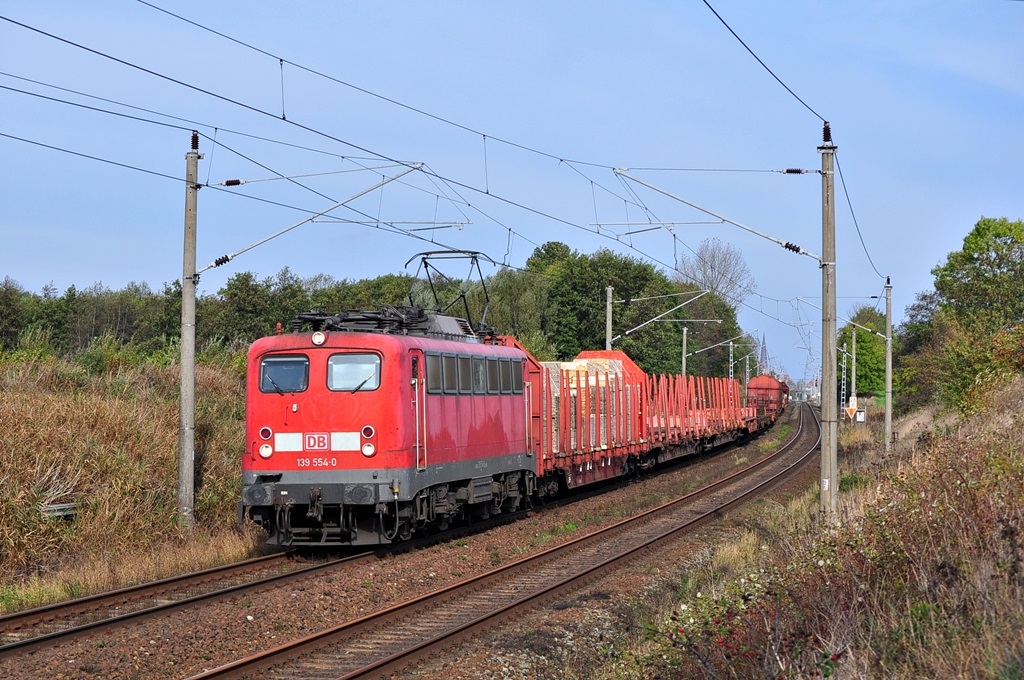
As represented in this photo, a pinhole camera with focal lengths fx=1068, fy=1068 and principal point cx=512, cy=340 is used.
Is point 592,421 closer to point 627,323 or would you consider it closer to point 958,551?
point 958,551

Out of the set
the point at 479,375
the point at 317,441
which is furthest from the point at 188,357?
the point at 479,375

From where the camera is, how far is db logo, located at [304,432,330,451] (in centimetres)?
1509

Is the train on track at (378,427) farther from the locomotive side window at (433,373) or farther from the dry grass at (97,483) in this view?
the dry grass at (97,483)

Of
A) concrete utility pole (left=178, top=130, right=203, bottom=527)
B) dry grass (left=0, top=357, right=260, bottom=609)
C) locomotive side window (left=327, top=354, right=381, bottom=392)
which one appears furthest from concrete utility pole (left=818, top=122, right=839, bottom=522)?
concrete utility pole (left=178, top=130, right=203, bottom=527)

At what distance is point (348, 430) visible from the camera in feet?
49.4

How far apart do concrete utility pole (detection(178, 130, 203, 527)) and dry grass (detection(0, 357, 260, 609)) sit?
2.00ft

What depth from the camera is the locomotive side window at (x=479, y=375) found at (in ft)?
59.3

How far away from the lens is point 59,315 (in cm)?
5312

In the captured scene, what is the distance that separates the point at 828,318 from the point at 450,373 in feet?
20.7

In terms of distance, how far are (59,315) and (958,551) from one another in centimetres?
5179

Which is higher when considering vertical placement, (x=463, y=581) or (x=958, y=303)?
(x=958, y=303)

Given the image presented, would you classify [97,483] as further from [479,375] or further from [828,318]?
[828,318]

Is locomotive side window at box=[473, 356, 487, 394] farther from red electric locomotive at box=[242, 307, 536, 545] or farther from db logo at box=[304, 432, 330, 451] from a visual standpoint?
db logo at box=[304, 432, 330, 451]

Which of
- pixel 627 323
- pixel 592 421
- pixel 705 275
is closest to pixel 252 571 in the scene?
pixel 592 421
